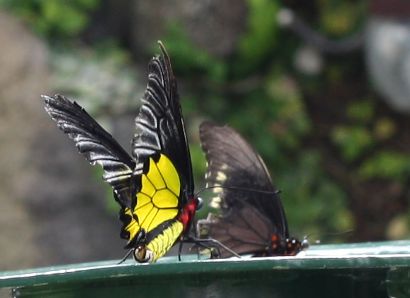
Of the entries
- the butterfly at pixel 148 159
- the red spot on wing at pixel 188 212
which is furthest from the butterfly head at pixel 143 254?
the red spot on wing at pixel 188 212

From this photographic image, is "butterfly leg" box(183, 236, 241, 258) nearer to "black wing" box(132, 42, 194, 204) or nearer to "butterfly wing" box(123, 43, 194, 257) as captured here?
"butterfly wing" box(123, 43, 194, 257)

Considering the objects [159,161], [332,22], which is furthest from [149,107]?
[332,22]

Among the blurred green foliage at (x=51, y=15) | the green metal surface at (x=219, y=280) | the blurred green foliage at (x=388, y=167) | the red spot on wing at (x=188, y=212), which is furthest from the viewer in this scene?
the blurred green foliage at (x=388, y=167)

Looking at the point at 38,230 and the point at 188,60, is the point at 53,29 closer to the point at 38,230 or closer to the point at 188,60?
the point at 188,60

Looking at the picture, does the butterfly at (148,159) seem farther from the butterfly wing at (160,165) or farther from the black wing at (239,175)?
the black wing at (239,175)

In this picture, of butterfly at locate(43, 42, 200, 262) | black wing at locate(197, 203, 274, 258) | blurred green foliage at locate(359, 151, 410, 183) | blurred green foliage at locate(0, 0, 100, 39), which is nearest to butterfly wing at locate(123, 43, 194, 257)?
butterfly at locate(43, 42, 200, 262)

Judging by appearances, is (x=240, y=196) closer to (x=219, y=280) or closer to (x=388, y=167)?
(x=219, y=280)
